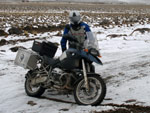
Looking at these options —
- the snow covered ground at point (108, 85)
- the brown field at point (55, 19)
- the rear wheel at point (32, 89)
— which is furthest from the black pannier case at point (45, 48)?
the brown field at point (55, 19)

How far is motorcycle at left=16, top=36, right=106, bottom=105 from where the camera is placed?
15.4 ft

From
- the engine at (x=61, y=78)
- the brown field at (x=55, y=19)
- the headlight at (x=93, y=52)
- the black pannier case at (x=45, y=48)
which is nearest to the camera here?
the headlight at (x=93, y=52)

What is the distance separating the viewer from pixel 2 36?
15391 mm

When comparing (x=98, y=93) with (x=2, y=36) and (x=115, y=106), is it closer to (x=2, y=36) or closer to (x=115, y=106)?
(x=115, y=106)

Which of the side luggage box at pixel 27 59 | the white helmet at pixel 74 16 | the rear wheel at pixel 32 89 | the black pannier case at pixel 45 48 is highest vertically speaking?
the white helmet at pixel 74 16

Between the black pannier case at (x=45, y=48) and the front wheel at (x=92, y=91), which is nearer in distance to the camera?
the front wheel at (x=92, y=91)

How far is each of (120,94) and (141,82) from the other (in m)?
0.85

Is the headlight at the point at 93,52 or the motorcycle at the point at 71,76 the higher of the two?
the headlight at the point at 93,52

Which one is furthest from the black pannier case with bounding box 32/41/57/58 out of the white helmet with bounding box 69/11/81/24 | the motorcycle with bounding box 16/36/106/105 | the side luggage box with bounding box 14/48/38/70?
the white helmet with bounding box 69/11/81/24

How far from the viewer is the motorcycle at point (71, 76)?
470 cm

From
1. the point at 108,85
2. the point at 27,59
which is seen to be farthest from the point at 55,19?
the point at 27,59

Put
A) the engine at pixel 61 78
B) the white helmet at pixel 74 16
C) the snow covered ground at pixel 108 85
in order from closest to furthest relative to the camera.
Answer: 1. the snow covered ground at pixel 108 85
2. the engine at pixel 61 78
3. the white helmet at pixel 74 16

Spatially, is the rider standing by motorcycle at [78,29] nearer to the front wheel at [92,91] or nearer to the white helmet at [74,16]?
the white helmet at [74,16]

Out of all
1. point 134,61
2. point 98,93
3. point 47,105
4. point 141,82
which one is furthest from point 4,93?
point 134,61
